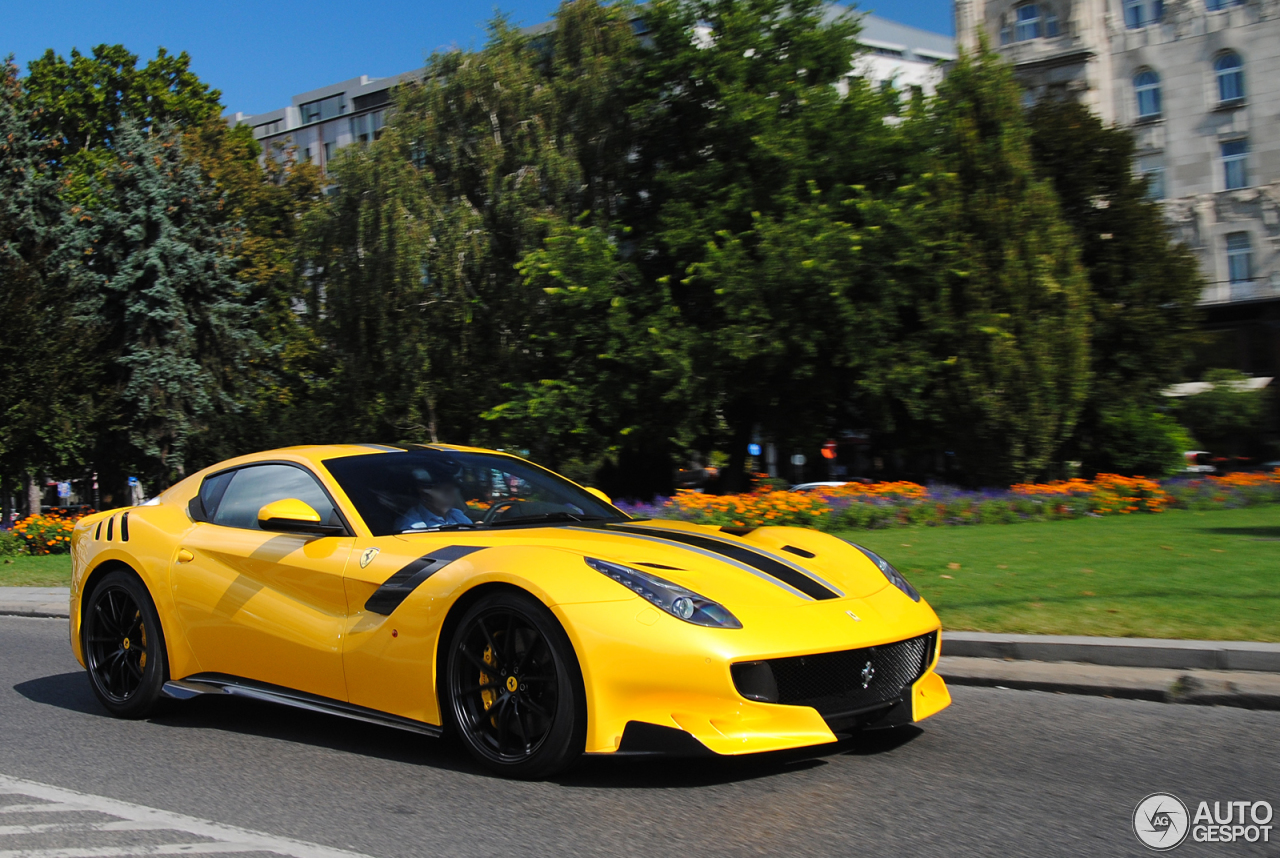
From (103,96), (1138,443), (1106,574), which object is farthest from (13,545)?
(103,96)

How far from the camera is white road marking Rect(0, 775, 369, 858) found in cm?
393

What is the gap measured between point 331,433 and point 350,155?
6826mm

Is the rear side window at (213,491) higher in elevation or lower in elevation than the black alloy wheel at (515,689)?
higher

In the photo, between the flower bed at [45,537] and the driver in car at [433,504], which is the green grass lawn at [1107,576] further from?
the flower bed at [45,537]

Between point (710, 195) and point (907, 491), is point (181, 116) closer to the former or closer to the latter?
point (710, 195)

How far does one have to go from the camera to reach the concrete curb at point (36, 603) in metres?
12.7

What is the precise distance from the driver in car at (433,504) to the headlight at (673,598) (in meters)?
1.14

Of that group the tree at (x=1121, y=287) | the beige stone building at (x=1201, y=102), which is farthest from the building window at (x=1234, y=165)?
the tree at (x=1121, y=287)

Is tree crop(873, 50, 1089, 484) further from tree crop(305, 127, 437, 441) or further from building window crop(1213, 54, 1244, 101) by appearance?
building window crop(1213, 54, 1244, 101)

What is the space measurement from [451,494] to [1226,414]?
36.8m

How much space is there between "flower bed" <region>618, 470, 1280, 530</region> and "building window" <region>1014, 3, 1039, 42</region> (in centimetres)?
2982

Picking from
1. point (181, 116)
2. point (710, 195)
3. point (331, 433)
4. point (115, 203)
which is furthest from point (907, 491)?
point (181, 116)

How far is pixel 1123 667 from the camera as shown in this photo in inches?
257

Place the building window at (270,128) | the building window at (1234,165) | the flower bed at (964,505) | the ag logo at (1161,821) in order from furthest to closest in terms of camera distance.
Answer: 1. the building window at (270,128)
2. the building window at (1234,165)
3. the flower bed at (964,505)
4. the ag logo at (1161,821)
